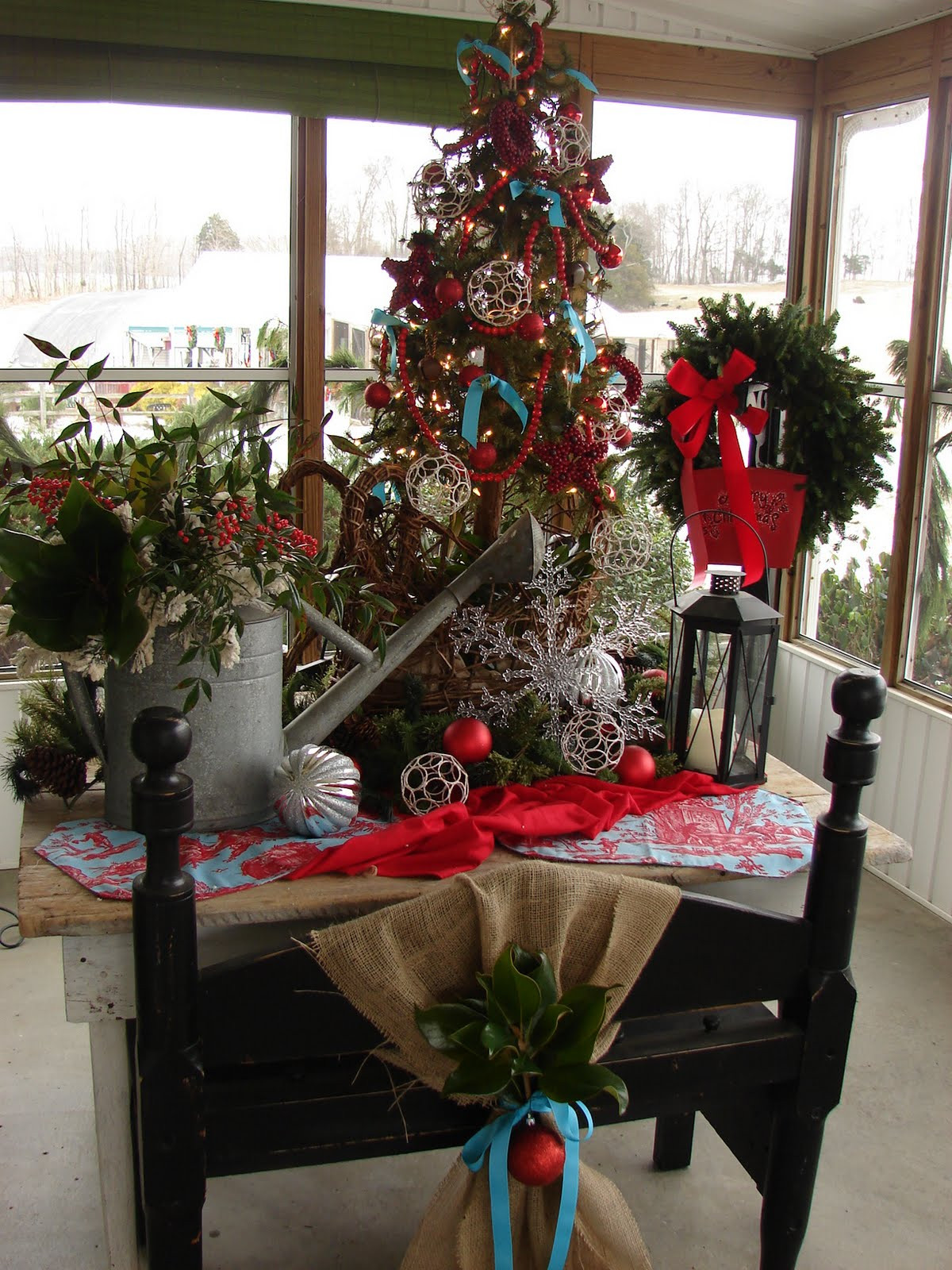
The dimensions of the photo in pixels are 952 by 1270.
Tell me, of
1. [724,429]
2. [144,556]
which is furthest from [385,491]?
[724,429]

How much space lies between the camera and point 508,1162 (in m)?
1.16

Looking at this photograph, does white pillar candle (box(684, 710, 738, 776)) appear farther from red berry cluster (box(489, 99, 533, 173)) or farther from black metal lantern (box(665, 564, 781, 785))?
red berry cluster (box(489, 99, 533, 173))

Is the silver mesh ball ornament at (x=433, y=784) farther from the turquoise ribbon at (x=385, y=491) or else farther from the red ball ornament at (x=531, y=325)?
the red ball ornament at (x=531, y=325)

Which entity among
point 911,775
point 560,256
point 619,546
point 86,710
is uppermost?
point 560,256

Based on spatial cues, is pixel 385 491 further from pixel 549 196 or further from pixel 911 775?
pixel 911 775

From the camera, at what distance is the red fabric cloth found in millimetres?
1402

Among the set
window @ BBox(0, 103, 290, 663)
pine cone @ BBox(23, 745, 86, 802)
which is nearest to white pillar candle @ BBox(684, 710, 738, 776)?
pine cone @ BBox(23, 745, 86, 802)

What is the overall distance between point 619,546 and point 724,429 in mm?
643

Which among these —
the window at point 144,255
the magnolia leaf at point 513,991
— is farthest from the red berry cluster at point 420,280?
the window at point 144,255

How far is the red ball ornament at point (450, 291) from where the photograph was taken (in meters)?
1.73

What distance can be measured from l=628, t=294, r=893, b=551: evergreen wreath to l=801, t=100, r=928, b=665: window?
59 cm

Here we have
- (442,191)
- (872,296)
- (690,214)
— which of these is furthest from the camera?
(690,214)

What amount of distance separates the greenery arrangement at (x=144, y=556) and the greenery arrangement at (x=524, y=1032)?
0.48 metres

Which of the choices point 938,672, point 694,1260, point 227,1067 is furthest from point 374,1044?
point 938,672
